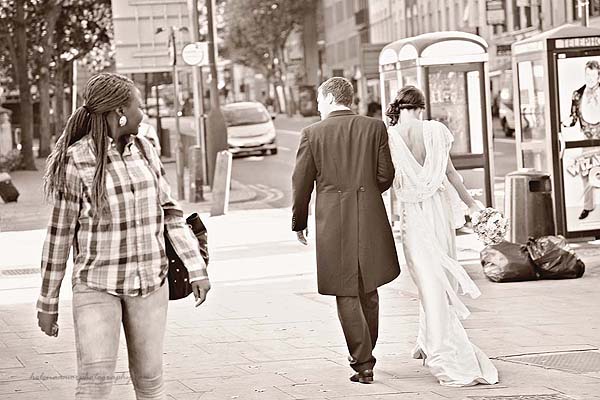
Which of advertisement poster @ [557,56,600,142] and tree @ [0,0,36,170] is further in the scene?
tree @ [0,0,36,170]

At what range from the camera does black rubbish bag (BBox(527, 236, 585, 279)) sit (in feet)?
42.1

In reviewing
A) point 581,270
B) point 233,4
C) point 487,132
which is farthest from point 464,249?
point 233,4

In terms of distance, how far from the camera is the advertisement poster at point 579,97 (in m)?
15.3

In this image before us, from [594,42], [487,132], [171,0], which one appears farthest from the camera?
[171,0]

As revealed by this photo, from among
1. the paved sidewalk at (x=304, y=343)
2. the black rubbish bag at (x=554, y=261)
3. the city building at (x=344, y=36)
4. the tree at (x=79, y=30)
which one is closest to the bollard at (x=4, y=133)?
the tree at (x=79, y=30)

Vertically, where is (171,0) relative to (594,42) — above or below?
above

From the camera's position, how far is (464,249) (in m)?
15.8

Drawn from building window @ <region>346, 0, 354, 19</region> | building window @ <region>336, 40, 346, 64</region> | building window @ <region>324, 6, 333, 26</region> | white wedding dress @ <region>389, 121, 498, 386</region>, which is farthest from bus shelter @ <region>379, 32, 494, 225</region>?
building window @ <region>324, 6, 333, 26</region>

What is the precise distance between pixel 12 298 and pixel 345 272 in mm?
5899

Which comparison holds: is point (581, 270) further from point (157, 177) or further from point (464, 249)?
point (157, 177)

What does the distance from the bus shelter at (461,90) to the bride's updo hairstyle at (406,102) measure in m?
7.96

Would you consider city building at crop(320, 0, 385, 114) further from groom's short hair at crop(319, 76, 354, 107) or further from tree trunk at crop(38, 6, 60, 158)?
groom's short hair at crop(319, 76, 354, 107)

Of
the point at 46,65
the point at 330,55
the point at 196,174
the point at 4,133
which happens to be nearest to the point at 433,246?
the point at 196,174

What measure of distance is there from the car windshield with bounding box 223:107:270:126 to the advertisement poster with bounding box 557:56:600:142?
27334 mm
